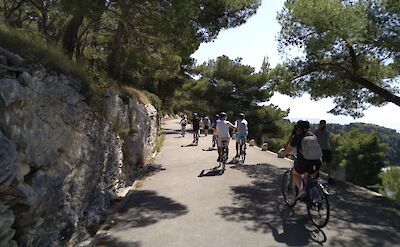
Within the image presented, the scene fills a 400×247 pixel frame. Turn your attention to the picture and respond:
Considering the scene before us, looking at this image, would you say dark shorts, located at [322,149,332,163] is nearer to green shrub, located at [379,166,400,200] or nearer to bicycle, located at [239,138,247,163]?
bicycle, located at [239,138,247,163]

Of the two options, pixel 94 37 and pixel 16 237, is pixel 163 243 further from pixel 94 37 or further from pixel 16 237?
pixel 94 37

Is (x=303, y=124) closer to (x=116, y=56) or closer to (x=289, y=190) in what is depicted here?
(x=289, y=190)

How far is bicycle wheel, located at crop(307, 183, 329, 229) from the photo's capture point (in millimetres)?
7293

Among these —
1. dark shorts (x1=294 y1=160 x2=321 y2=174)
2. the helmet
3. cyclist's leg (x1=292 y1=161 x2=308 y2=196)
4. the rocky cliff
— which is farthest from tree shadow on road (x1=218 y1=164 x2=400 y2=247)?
the rocky cliff

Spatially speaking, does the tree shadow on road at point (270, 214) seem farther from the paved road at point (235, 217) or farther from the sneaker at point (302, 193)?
the sneaker at point (302, 193)

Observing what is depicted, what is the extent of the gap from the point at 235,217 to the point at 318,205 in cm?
181

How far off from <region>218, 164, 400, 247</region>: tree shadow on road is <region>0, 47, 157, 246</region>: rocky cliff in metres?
2.99

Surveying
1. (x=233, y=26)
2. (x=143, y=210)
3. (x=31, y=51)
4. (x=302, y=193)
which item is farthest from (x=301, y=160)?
(x=233, y=26)

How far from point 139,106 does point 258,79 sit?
29.8m

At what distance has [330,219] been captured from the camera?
325 inches

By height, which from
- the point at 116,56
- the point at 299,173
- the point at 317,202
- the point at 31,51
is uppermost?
the point at 116,56

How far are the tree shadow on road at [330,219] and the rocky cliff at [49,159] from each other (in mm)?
2989

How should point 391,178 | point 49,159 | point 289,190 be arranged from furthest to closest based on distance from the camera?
point 391,178 → point 289,190 → point 49,159

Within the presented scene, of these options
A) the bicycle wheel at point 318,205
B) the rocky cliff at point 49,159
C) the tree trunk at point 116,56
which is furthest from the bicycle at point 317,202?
the tree trunk at point 116,56
